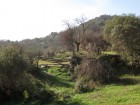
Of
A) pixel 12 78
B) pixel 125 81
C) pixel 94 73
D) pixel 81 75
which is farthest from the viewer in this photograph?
pixel 81 75

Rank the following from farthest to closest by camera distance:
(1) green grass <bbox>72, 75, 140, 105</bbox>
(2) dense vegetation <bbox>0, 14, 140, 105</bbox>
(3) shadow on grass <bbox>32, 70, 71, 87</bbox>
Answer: (3) shadow on grass <bbox>32, 70, 71, 87</bbox> < (2) dense vegetation <bbox>0, 14, 140, 105</bbox> < (1) green grass <bbox>72, 75, 140, 105</bbox>

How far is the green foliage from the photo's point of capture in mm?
43312

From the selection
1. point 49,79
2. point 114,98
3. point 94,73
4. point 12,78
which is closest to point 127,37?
point 94,73

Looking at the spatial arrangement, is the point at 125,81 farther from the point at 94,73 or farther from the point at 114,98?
the point at 114,98

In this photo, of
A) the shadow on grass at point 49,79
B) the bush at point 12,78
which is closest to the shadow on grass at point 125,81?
the shadow on grass at point 49,79

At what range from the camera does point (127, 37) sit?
43.4 m

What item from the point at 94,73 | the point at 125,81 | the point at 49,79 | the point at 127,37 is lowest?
the point at 49,79

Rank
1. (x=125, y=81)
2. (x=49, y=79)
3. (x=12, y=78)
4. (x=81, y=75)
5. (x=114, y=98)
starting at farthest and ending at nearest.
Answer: (x=49, y=79)
(x=81, y=75)
(x=125, y=81)
(x=12, y=78)
(x=114, y=98)

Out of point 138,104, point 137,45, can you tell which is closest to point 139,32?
point 137,45

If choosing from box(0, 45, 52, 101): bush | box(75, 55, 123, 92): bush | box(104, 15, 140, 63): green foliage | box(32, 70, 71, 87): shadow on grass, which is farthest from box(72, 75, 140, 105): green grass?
box(104, 15, 140, 63): green foliage

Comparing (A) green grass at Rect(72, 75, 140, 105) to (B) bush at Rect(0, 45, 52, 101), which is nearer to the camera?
(A) green grass at Rect(72, 75, 140, 105)

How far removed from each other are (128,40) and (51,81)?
37.2ft

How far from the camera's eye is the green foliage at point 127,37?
43312mm

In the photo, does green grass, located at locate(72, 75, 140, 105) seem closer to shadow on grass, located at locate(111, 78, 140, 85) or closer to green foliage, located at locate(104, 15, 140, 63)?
shadow on grass, located at locate(111, 78, 140, 85)
